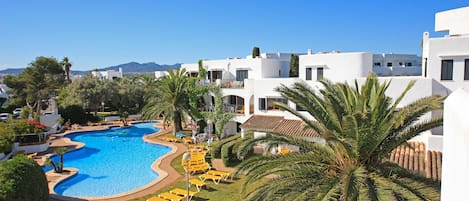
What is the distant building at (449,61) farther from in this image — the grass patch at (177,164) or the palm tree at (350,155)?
the grass patch at (177,164)

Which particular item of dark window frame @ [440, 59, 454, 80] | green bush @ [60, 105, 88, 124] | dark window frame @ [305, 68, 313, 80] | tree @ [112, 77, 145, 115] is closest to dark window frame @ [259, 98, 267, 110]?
dark window frame @ [305, 68, 313, 80]

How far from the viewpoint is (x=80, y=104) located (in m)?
43.4

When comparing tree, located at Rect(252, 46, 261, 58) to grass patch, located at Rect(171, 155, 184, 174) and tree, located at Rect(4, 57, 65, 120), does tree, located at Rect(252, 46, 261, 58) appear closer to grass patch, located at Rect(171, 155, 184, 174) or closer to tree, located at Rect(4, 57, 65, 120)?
grass patch, located at Rect(171, 155, 184, 174)

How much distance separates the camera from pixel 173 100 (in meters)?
32.9

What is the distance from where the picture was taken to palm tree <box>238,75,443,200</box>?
7926 millimetres

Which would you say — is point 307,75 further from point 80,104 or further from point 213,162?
point 80,104

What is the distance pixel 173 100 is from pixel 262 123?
415 inches

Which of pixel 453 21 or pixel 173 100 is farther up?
pixel 453 21

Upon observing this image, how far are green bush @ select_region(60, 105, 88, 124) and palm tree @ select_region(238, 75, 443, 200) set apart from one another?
3817 cm

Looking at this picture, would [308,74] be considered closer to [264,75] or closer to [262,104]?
[262,104]

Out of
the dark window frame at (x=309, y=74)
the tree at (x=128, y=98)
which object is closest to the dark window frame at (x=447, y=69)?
→ the dark window frame at (x=309, y=74)

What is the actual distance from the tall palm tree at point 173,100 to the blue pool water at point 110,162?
347 cm

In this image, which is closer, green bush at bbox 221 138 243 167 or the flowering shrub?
green bush at bbox 221 138 243 167

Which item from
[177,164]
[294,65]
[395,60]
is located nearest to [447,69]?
[294,65]
